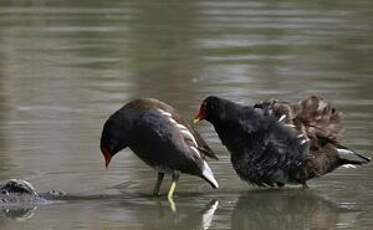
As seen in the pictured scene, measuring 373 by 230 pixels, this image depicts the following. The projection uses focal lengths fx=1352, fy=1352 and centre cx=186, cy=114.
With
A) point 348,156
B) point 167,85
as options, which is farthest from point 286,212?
point 167,85

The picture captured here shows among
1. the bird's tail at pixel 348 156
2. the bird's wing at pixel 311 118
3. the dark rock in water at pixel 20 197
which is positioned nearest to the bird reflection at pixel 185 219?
the dark rock in water at pixel 20 197

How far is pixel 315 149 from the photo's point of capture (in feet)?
33.3

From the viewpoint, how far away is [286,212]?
9445 mm

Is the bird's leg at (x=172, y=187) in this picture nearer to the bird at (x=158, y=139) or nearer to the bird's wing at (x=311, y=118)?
the bird at (x=158, y=139)

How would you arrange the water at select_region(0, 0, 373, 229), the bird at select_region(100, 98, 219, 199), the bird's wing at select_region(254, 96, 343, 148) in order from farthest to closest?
1. the bird's wing at select_region(254, 96, 343, 148)
2. the bird at select_region(100, 98, 219, 199)
3. the water at select_region(0, 0, 373, 229)

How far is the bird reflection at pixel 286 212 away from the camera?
355 inches

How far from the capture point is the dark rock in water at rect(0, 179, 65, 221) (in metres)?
9.44

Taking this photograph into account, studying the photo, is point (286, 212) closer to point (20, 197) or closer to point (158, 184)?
point (158, 184)

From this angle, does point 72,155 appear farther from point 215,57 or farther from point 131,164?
point 215,57

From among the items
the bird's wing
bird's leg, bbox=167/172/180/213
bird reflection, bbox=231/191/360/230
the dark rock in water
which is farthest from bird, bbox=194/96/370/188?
the dark rock in water

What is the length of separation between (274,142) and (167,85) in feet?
15.4

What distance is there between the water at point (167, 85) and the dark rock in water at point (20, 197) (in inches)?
5.8

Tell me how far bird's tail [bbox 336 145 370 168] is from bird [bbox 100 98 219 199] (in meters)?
1.03

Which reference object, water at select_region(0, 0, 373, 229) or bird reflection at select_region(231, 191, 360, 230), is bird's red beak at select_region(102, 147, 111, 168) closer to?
water at select_region(0, 0, 373, 229)
